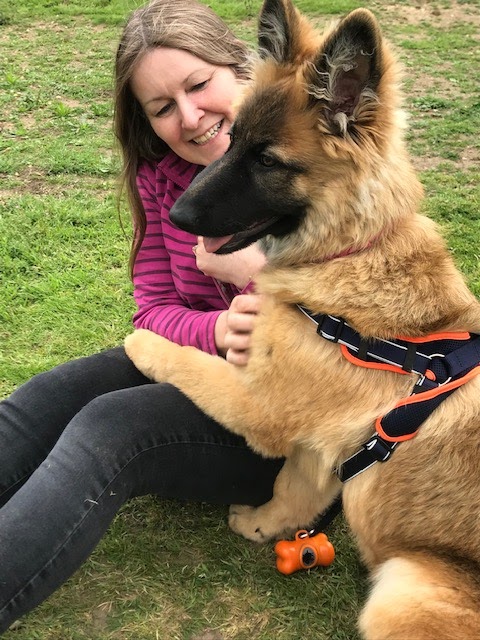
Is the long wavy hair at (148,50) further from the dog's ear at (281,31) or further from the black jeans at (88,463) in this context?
the black jeans at (88,463)

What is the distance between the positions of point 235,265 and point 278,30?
3.17ft

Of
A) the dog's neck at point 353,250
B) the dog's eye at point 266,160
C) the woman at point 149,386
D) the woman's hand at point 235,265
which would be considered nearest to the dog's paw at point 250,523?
the woman at point 149,386

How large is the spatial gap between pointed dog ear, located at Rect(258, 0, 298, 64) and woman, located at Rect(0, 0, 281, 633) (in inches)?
13.7

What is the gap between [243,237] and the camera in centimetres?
249

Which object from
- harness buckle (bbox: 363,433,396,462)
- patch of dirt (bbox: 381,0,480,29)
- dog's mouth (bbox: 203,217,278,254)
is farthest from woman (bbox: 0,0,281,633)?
patch of dirt (bbox: 381,0,480,29)

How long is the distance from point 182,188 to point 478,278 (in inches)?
109

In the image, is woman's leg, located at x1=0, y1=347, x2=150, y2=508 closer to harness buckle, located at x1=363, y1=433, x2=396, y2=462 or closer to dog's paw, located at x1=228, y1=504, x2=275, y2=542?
dog's paw, located at x1=228, y1=504, x2=275, y2=542

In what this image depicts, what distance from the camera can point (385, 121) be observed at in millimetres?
2248

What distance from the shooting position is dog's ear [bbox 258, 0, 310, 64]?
7.73 feet

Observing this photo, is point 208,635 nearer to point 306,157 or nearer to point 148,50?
point 306,157

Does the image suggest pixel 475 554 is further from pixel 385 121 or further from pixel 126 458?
pixel 385 121

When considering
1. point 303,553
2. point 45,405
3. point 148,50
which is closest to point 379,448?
point 303,553

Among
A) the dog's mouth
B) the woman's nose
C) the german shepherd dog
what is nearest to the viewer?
the german shepherd dog

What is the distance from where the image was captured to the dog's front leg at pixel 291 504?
102 inches
